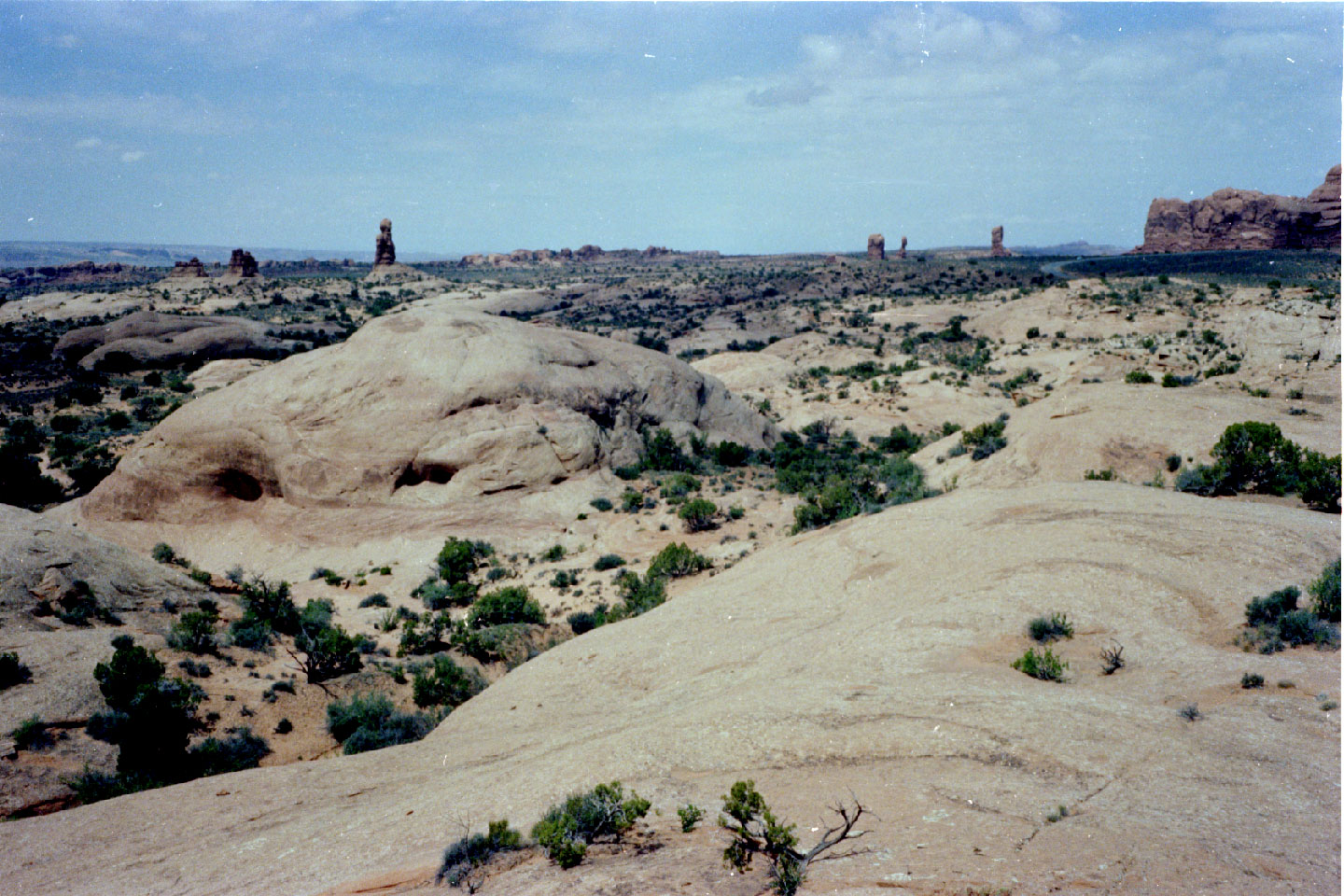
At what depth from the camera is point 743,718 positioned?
26.1ft

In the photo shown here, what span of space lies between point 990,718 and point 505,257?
201757mm

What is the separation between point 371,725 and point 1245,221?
401ft

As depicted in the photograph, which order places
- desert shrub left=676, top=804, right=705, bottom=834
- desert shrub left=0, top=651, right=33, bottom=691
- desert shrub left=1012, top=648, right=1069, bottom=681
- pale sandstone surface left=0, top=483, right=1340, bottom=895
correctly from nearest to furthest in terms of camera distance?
pale sandstone surface left=0, top=483, right=1340, bottom=895, desert shrub left=676, top=804, right=705, bottom=834, desert shrub left=1012, top=648, right=1069, bottom=681, desert shrub left=0, top=651, right=33, bottom=691

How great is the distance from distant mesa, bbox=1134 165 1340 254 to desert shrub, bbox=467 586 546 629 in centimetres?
10159

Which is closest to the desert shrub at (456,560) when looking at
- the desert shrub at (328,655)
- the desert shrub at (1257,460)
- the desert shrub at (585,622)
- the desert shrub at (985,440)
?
the desert shrub at (328,655)

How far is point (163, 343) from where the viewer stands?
48219mm

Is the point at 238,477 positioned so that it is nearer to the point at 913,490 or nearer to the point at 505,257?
the point at 913,490

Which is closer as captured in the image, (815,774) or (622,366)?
(815,774)

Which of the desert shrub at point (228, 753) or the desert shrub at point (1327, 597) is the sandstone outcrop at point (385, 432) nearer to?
the desert shrub at point (228, 753)

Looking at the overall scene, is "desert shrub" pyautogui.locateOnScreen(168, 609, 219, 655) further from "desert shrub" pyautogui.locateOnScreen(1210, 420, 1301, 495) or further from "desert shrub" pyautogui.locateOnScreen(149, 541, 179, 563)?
"desert shrub" pyautogui.locateOnScreen(1210, 420, 1301, 495)

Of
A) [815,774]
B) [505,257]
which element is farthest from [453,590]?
[505,257]

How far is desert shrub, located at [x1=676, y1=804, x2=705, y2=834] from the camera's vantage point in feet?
20.0

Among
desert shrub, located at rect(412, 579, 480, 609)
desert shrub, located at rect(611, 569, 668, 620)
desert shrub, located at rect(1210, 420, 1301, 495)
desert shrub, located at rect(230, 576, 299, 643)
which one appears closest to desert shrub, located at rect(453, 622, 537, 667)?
desert shrub, located at rect(611, 569, 668, 620)

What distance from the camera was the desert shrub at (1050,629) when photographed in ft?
30.1
